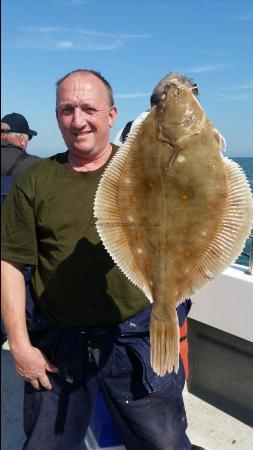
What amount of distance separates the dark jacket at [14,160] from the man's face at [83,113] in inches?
81.0

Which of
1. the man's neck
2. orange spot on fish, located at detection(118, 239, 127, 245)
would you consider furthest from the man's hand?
the man's neck

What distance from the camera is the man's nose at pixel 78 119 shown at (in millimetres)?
2141

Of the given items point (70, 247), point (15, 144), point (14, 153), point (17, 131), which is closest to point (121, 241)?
point (70, 247)

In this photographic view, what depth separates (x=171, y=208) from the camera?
1797 millimetres

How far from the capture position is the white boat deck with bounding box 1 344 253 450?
329cm

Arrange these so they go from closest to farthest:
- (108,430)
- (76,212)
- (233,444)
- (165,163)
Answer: (165,163), (76,212), (108,430), (233,444)

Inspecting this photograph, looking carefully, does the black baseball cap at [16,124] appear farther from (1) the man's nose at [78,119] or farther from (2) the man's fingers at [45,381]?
(2) the man's fingers at [45,381]

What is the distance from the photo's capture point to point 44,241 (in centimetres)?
232

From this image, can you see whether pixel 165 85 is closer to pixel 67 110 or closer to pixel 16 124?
pixel 67 110

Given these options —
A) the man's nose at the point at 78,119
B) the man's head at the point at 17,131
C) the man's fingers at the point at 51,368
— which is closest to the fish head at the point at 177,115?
the man's nose at the point at 78,119

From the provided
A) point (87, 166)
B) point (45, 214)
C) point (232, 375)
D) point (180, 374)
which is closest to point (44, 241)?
point (45, 214)

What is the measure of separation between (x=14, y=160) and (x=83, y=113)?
7.79 ft

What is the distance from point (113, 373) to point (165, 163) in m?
1.21

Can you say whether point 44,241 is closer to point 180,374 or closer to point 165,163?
point 165,163
